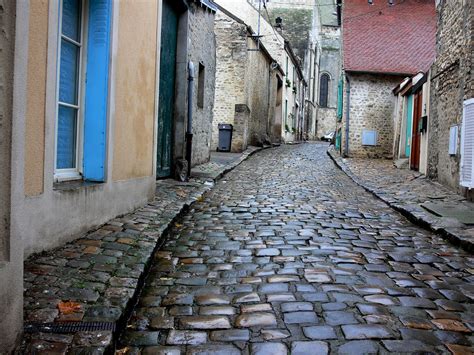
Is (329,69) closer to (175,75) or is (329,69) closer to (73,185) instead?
(175,75)

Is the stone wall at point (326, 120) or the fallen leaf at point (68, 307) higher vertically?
the stone wall at point (326, 120)

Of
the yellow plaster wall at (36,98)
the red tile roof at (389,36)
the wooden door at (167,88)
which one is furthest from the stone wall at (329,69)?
the yellow plaster wall at (36,98)

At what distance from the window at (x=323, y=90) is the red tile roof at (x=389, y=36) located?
96.6 feet

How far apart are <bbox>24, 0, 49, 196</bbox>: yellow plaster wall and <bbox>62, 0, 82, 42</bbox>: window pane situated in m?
0.97

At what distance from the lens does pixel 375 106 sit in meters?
21.3

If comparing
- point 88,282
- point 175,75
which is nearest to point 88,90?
point 88,282

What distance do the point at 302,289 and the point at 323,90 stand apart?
52.3m

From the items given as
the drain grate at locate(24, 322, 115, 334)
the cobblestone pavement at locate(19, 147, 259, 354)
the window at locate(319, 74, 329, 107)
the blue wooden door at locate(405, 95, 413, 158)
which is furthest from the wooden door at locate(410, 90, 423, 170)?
the window at locate(319, 74, 329, 107)

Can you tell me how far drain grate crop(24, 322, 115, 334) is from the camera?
2.92 m

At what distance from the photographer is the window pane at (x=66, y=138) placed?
521 cm

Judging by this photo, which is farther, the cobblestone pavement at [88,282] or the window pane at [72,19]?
the window pane at [72,19]

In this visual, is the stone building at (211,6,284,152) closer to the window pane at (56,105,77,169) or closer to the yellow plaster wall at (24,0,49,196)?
the window pane at (56,105,77,169)

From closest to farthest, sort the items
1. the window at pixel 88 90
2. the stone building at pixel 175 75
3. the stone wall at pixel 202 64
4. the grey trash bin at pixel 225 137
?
the window at pixel 88 90, the stone building at pixel 175 75, the stone wall at pixel 202 64, the grey trash bin at pixel 225 137

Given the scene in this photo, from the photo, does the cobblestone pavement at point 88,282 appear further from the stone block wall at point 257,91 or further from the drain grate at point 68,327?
the stone block wall at point 257,91
